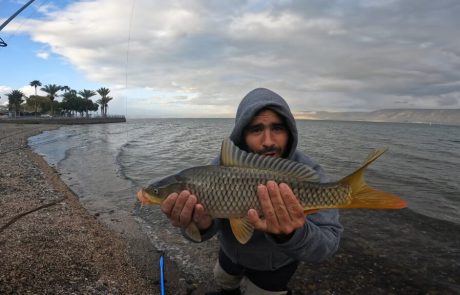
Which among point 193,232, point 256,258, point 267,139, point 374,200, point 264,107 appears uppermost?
point 264,107

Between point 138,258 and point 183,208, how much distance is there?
3.61 m

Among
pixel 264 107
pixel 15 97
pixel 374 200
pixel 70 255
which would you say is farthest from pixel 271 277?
pixel 15 97

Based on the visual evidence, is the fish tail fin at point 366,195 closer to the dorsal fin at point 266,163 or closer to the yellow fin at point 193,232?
the dorsal fin at point 266,163

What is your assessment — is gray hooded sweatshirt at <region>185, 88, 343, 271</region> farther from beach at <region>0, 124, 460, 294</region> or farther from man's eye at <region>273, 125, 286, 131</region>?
A: beach at <region>0, 124, 460, 294</region>

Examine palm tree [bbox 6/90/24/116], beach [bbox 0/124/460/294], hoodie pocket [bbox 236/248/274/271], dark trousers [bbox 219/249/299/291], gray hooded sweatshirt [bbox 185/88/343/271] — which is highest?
palm tree [bbox 6/90/24/116]

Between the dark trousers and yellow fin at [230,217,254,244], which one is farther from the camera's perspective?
the dark trousers

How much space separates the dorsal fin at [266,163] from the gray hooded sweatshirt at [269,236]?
19.0 inches

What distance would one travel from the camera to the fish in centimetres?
270

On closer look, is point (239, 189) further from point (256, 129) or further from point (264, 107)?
point (264, 107)

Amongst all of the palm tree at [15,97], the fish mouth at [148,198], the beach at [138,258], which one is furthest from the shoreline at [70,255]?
the palm tree at [15,97]

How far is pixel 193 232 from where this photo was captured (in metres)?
3.23

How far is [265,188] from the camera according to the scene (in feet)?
8.68

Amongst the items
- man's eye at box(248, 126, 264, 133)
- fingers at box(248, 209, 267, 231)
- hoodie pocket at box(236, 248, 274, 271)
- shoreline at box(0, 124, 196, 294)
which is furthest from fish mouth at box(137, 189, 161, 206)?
shoreline at box(0, 124, 196, 294)

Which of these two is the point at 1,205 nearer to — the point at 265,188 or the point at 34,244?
the point at 34,244
